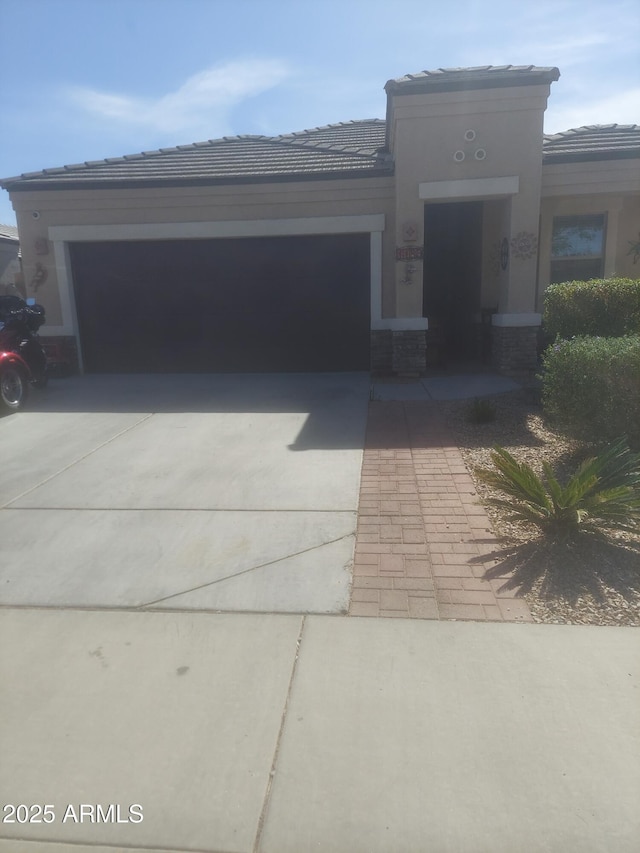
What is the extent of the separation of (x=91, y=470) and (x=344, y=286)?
678cm

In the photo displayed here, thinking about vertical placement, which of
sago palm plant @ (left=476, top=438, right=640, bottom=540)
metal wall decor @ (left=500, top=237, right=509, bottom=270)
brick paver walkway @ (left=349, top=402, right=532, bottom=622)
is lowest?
brick paver walkway @ (left=349, top=402, right=532, bottom=622)

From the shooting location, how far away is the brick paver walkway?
4.25 meters

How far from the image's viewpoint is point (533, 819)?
2660 mm

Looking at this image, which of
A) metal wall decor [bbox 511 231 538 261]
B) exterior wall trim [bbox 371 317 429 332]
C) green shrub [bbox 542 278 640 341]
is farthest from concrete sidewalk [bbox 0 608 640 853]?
metal wall decor [bbox 511 231 538 261]

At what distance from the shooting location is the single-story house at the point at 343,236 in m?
11.2

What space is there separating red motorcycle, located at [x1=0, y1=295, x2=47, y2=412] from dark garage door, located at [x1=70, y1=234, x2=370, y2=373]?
1.86m

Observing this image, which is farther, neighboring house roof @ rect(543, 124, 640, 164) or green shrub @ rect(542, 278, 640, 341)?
neighboring house roof @ rect(543, 124, 640, 164)

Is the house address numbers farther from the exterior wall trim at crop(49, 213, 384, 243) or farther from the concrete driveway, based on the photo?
the concrete driveway

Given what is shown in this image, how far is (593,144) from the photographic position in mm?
12289

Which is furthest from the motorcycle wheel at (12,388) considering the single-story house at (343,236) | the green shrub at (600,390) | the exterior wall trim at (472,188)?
the green shrub at (600,390)

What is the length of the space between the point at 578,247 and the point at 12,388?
10086mm

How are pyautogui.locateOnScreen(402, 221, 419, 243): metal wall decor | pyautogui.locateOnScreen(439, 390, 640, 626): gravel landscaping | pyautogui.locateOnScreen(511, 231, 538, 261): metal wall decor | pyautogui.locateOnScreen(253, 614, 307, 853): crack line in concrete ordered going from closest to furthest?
pyautogui.locateOnScreen(253, 614, 307, 853): crack line in concrete
pyautogui.locateOnScreen(439, 390, 640, 626): gravel landscaping
pyautogui.locateOnScreen(511, 231, 538, 261): metal wall decor
pyautogui.locateOnScreen(402, 221, 419, 243): metal wall decor

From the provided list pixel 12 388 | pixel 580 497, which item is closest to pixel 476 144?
pixel 580 497

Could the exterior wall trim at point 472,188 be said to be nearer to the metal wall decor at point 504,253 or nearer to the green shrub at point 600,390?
the metal wall decor at point 504,253
